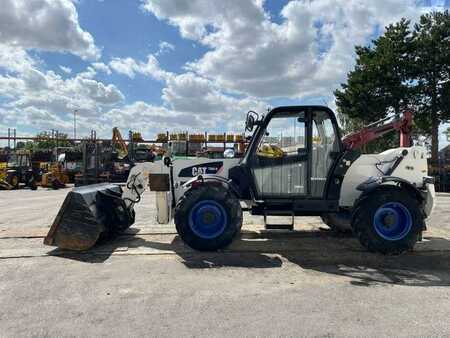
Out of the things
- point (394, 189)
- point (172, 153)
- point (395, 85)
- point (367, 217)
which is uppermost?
point (395, 85)

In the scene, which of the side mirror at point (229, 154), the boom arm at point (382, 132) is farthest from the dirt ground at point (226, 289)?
the boom arm at point (382, 132)

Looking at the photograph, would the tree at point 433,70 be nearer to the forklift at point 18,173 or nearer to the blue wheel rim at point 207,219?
the blue wheel rim at point 207,219

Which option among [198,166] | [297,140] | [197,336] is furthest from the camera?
[198,166]

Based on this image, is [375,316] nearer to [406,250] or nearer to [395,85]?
[406,250]

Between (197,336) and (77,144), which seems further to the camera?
(77,144)

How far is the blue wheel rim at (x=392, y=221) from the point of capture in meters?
7.14

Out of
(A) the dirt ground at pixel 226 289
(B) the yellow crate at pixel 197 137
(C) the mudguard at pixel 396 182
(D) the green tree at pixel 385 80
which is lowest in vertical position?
(A) the dirt ground at pixel 226 289

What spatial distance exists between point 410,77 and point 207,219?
25166 millimetres

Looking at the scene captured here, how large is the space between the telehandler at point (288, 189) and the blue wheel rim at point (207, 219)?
0.05 ft

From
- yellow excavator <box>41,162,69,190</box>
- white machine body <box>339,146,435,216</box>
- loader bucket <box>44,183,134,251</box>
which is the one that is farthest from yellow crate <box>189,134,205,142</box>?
loader bucket <box>44,183,134,251</box>

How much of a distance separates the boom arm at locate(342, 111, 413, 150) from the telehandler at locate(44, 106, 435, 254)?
18 millimetres

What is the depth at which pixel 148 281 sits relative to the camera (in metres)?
5.81

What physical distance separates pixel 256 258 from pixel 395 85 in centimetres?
2462

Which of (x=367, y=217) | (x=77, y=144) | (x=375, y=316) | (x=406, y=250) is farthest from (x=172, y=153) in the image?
(x=77, y=144)
